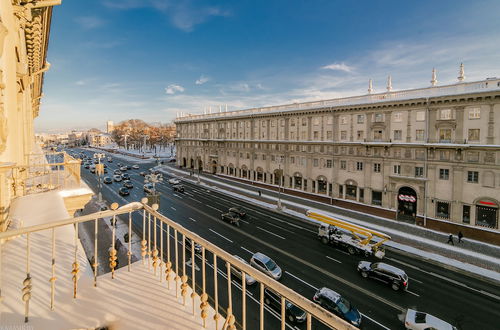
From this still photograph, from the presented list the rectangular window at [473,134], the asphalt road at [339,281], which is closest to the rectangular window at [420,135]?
the rectangular window at [473,134]

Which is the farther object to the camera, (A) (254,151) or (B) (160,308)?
(A) (254,151)

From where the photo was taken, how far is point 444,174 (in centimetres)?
2583

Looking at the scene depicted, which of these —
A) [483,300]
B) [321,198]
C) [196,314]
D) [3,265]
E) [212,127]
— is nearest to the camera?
[196,314]

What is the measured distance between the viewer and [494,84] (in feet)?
74.8

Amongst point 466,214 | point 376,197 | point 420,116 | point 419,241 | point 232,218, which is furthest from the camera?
point 376,197

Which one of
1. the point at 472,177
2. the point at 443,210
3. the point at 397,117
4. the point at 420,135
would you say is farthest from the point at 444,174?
the point at 397,117

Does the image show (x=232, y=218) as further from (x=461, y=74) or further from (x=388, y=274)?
(x=461, y=74)

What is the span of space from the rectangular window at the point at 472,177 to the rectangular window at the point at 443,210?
3303mm

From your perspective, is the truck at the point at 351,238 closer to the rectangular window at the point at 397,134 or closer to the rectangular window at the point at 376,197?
the rectangular window at the point at 376,197

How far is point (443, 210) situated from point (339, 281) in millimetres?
18435

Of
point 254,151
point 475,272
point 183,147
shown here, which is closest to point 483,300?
point 475,272

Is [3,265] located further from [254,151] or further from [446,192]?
[254,151]

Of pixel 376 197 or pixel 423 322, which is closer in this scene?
pixel 423 322

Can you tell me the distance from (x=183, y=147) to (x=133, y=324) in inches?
2672
